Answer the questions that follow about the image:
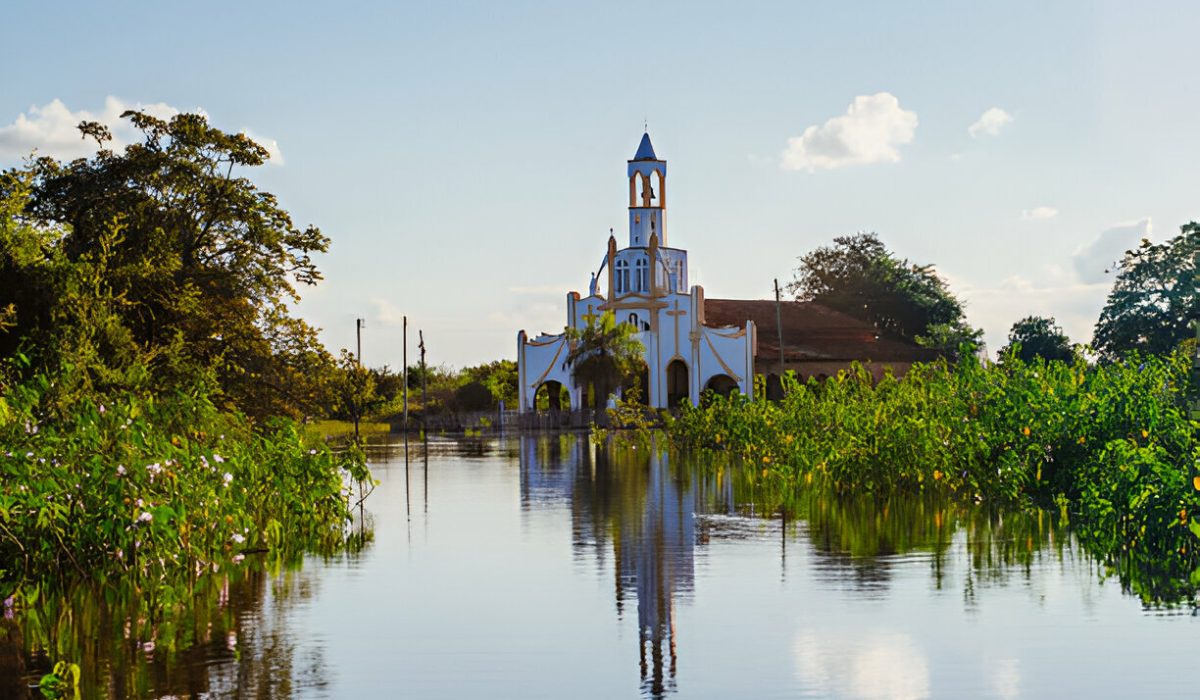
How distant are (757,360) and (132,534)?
59851 mm

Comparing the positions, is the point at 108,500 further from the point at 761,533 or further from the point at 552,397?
the point at 552,397

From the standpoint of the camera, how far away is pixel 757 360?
72062mm

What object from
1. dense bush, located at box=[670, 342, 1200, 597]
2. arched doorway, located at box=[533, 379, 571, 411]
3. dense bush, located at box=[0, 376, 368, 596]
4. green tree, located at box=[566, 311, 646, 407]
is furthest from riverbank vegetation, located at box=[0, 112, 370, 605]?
arched doorway, located at box=[533, 379, 571, 411]

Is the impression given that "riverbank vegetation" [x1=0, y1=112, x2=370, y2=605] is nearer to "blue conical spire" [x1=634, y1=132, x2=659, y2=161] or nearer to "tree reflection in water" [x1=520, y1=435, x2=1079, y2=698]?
"tree reflection in water" [x1=520, y1=435, x2=1079, y2=698]

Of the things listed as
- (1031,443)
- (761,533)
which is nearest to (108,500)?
(761,533)

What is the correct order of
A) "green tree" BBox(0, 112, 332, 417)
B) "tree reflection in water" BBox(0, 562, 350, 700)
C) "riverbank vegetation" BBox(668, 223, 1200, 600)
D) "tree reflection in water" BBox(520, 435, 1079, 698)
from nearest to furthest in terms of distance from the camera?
"tree reflection in water" BBox(0, 562, 350, 700) → "tree reflection in water" BBox(520, 435, 1079, 698) → "riverbank vegetation" BBox(668, 223, 1200, 600) → "green tree" BBox(0, 112, 332, 417)

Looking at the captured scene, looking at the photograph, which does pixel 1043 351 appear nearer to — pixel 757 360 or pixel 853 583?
pixel 757 360

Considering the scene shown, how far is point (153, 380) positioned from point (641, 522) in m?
7.89

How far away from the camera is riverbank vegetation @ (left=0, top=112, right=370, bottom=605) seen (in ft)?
43.9

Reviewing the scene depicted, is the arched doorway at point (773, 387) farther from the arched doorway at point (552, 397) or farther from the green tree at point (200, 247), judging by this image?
the green tree at point (200, 247)

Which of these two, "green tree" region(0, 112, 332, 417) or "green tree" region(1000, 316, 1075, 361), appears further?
"green tree" region(1000, 316, 1075, 361)

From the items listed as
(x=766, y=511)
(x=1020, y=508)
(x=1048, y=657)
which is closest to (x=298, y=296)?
(x=766, y=511)

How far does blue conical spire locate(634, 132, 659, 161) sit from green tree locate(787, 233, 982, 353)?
20713mm

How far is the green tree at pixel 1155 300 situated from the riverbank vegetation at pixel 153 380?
4607cm
